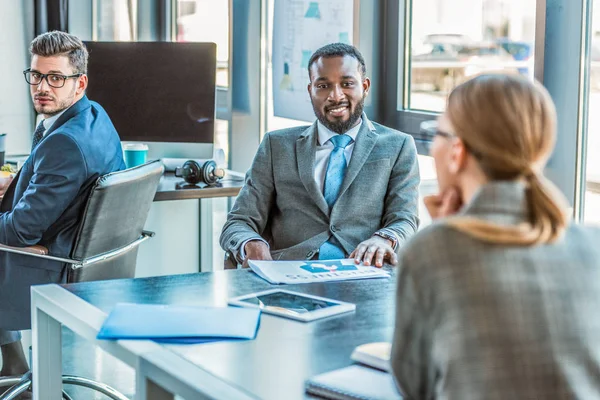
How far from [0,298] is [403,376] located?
79.9 inches

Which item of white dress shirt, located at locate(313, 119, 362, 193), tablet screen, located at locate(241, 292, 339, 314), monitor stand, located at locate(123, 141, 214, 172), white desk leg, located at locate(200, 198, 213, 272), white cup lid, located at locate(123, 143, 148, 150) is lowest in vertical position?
white desk leg, located at locate(200, 198, 213, 272)

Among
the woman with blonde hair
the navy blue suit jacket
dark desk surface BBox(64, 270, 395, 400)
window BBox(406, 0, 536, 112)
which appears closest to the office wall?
the navy blue suit jacket

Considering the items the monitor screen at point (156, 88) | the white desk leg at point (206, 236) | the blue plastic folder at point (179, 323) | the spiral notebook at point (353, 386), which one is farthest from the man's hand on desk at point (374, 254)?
the white desk leg at point (206, 236)

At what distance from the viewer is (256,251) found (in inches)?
103

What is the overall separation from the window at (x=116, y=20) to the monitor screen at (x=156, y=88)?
1.93 metres

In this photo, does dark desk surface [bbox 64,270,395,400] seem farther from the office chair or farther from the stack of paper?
the office chair

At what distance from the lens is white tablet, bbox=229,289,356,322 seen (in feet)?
5.94

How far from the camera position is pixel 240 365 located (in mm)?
1513

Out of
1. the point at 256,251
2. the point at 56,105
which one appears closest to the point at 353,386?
the point at 256,251

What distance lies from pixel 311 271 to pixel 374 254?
246mm

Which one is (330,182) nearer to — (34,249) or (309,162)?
(309,162)

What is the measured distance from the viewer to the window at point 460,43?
2.90m

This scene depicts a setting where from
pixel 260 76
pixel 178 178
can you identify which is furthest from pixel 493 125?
pixel 260 76

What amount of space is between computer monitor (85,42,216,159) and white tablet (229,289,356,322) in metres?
1.91
